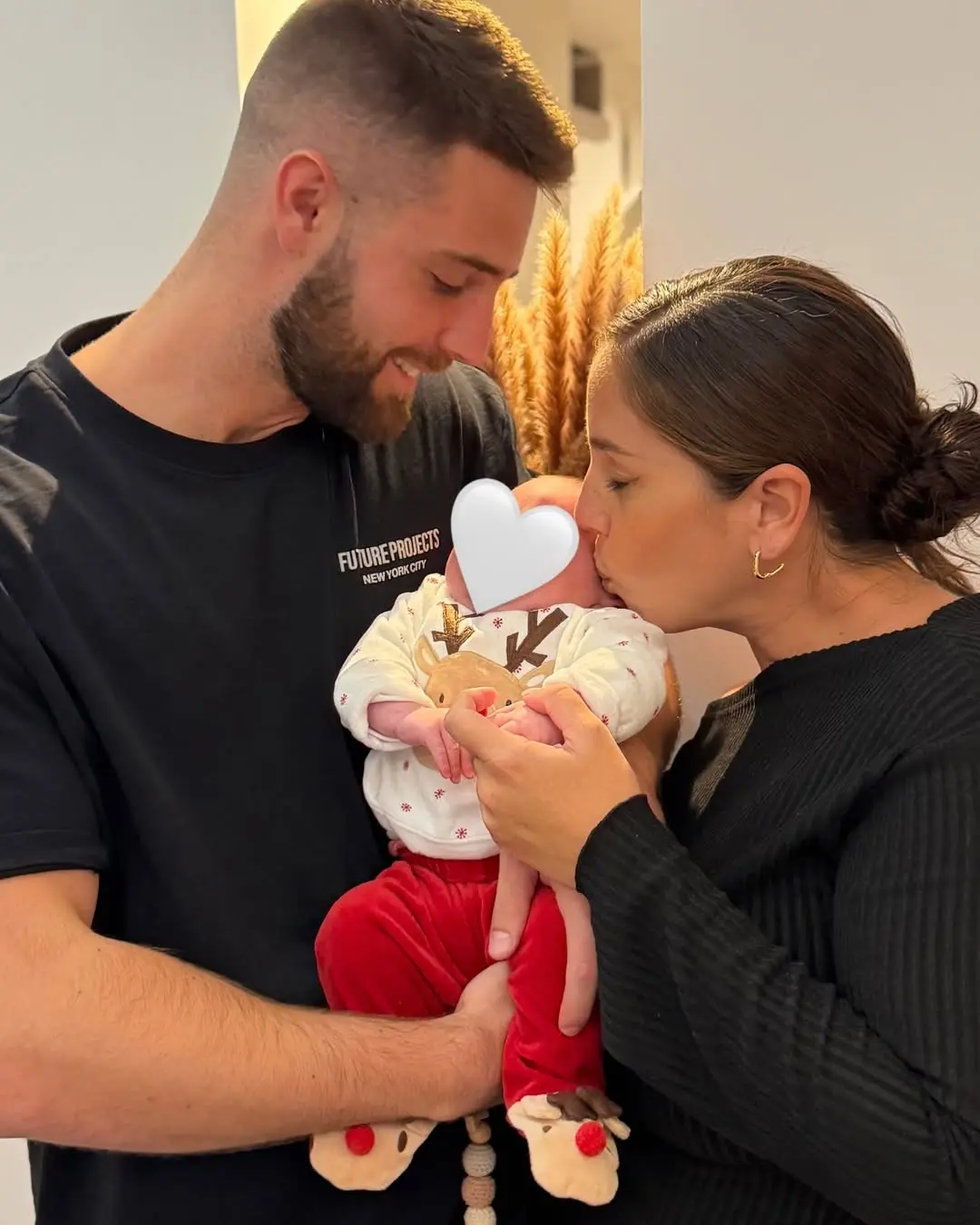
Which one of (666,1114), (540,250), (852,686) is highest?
(540,250)

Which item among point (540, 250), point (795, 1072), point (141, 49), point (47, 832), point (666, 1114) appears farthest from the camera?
point (141, 49)

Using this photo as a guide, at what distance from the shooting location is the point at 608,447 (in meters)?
1.21

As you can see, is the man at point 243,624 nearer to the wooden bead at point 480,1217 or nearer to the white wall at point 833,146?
the wooden bead at point 480,1217

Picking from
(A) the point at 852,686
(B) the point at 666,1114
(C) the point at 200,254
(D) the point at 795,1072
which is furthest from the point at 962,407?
(C) the point at 200,254

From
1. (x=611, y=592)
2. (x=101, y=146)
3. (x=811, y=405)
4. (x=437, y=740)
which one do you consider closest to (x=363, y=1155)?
(x=437, y=740)

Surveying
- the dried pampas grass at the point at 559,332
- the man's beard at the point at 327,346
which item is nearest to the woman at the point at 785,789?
the man's beard at the point at 327,346

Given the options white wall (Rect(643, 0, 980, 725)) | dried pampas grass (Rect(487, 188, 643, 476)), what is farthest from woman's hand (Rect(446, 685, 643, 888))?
white wall (Rect(643, 0, 980, 725))

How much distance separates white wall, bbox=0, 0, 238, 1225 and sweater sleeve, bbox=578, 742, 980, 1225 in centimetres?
168

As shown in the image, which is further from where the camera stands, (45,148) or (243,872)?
(45,148)

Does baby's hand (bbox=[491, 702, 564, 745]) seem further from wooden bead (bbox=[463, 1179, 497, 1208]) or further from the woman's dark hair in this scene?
wooden bead (bbox=[463, 1179, 497, 1208])

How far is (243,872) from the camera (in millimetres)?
1244

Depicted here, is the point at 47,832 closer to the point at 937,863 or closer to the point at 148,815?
the point at 148,815

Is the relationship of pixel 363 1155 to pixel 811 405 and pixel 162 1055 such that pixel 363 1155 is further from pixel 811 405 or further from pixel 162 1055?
pixel 811 405

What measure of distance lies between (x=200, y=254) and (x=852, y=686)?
968mm
